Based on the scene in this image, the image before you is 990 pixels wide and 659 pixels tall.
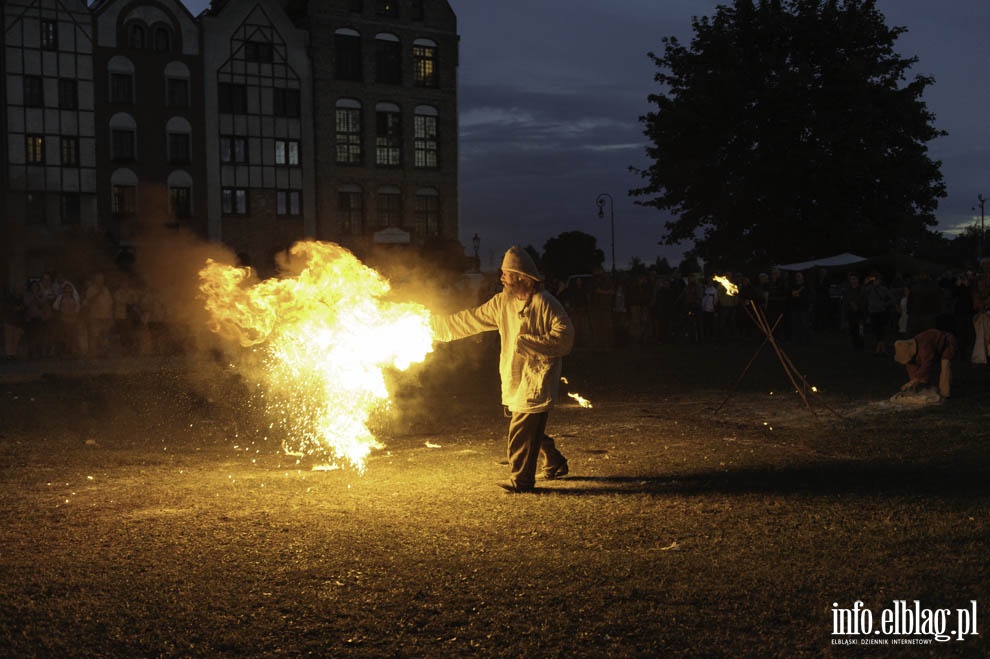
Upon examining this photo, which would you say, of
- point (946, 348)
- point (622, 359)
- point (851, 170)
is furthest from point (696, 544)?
point (851, 170)

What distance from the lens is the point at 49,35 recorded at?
40.4 meters

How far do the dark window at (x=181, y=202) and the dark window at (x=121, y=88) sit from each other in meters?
4.32

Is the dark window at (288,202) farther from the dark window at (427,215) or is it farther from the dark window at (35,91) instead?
the dark window at (35,91)

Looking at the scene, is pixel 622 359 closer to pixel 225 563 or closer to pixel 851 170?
pixel 225 563

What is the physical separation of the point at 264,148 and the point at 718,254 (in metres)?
21.6

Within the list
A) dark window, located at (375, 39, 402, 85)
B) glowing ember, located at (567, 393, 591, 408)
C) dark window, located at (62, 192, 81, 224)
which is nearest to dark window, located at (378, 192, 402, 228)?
dark window, located at (375, 39, 402, 85)

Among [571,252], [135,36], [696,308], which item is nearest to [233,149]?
[135,36]

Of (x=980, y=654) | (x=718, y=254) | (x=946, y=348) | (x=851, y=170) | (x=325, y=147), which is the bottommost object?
(x=980, y=654)

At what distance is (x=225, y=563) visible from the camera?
6.21 metres

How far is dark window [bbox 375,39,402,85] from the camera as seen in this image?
48.1 metres

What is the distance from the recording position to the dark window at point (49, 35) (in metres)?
40.3

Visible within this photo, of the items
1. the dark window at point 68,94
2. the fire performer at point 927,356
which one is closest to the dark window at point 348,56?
the dark window at point 68,94

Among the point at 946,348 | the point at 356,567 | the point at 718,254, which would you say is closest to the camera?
the point at 356,567

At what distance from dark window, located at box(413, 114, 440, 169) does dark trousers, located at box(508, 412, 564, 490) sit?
42.4 metres
